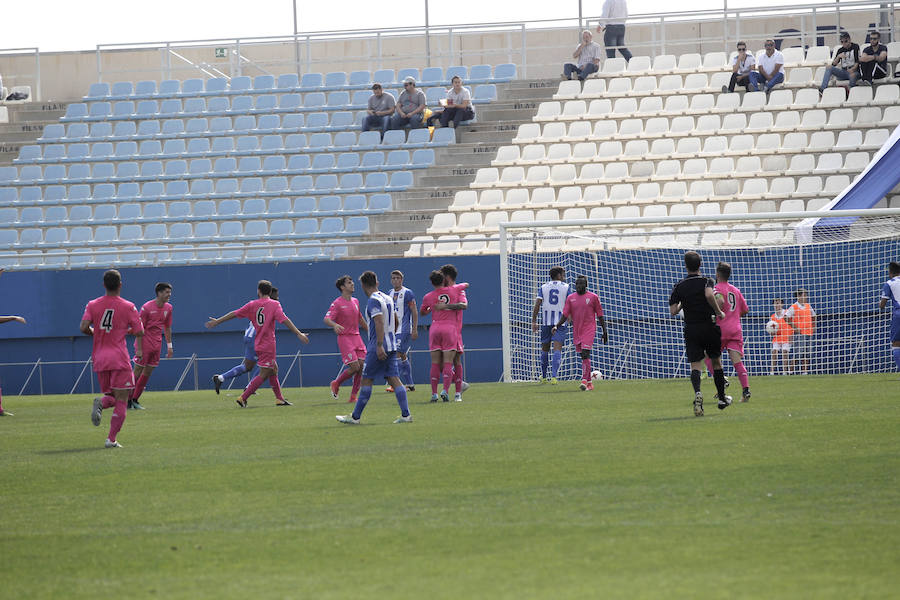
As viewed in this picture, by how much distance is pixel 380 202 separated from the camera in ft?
91.2

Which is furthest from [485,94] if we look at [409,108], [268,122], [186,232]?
[186,232]

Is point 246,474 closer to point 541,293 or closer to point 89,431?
point 89,431

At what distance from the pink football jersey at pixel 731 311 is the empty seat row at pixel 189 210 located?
1246 cm

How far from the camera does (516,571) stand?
238 inches

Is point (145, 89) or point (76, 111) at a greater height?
point (145, 89)

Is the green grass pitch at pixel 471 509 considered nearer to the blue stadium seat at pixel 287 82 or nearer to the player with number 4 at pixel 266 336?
the player with number 4 at pixel 266 336

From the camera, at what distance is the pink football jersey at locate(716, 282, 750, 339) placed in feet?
52.0

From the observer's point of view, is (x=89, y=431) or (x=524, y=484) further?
(x=89, y=431)

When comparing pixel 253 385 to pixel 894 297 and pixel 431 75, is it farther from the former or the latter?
pixel 431 75

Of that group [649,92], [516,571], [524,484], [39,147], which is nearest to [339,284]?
[524,484]

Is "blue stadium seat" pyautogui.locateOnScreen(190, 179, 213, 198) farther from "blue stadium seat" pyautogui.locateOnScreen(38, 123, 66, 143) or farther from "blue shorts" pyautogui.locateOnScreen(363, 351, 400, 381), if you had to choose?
"blue shorts" pyautogui.locateOnScreen(363, 351, 400, 381)

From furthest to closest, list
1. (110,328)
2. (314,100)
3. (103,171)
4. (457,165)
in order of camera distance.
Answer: (314,100) < (103,171) < (457,165) < (110,328)

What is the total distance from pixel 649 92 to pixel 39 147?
50.2 feet

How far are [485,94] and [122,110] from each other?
381 inches
